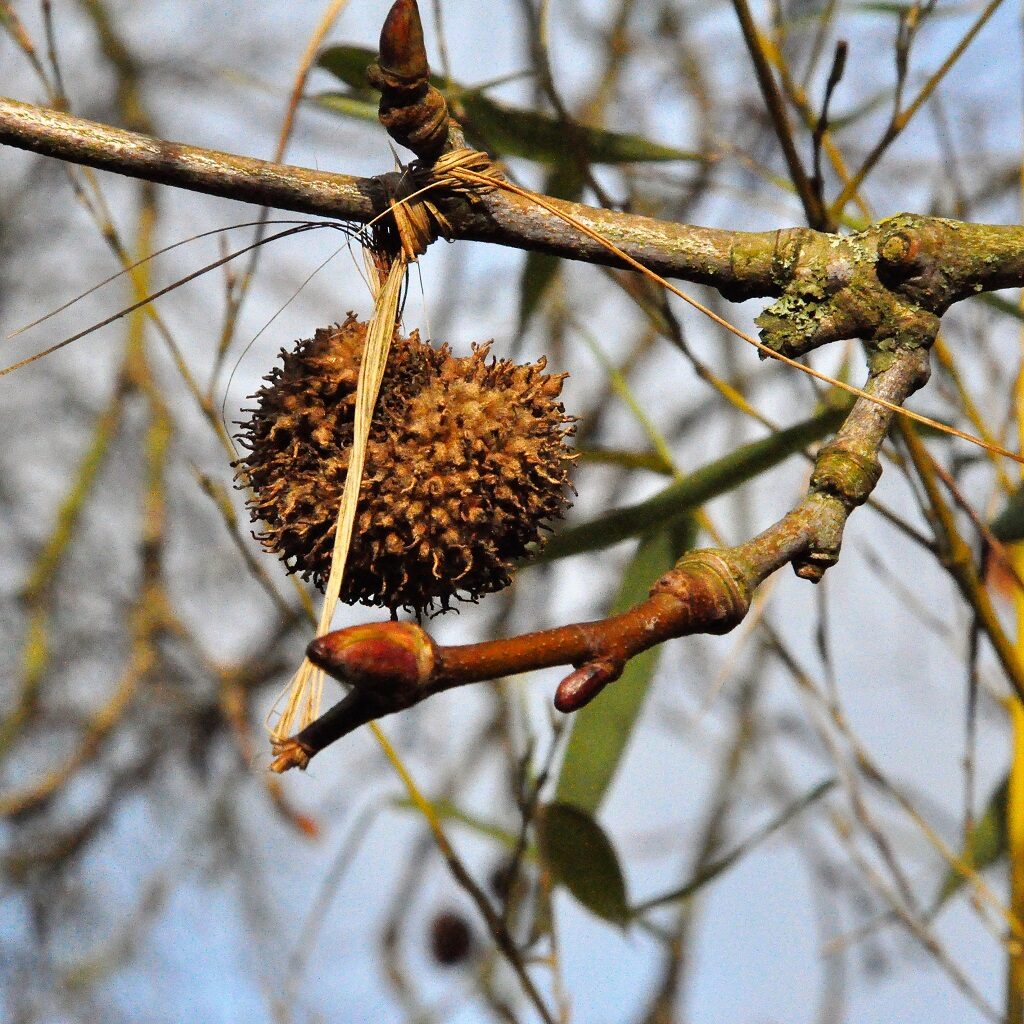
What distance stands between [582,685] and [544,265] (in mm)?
766

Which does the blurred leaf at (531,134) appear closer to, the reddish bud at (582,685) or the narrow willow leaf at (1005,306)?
the narrow willow leaf at (1005,306)

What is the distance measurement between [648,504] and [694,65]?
2.00 m

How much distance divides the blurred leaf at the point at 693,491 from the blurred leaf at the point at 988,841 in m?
0.60

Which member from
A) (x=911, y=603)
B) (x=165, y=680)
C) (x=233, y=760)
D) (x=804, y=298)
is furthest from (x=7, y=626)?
(x=804, y=298)

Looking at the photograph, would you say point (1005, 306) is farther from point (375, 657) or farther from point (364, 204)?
point (375, 657)

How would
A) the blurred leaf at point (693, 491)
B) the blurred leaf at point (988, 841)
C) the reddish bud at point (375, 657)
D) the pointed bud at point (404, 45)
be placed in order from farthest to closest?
1. the blurred leaf at point (988, 841)
2. the blurred leaf at point (693, 491)
3. the pointed bud at point (404, 45)
4. the reddish bud at point (375, 657)

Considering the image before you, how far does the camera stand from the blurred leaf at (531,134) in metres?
1.04

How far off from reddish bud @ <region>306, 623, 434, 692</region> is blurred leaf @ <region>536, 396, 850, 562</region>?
49cm

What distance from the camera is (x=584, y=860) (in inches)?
40.5

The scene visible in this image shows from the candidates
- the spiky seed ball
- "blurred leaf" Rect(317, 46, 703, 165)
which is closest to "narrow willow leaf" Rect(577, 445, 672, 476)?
"blurred leaf" Rect(317, 46, 703, 165)

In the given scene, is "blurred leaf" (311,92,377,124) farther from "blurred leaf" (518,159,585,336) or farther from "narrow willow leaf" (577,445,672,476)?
"narrow willow leaf" (577,445,672,476)

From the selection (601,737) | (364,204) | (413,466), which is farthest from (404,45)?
(601,737)

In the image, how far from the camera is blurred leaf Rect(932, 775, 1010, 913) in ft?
4.26

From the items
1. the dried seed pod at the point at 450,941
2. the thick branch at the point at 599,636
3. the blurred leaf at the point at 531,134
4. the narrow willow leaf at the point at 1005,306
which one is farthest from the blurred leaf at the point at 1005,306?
the dried seed pod at the point at 450,941
